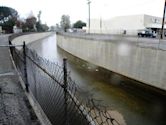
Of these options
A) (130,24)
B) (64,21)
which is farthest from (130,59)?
(64,21)

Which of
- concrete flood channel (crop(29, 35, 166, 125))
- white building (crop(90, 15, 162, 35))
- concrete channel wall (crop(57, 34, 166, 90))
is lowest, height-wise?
concrete flood channel (crop(29, 35, 166, 125))

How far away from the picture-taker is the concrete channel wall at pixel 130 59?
13874 mm

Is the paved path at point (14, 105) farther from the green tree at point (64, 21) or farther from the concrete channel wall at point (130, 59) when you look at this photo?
the green tree at point (64, 21)

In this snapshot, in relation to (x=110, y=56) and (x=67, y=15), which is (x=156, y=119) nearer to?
(x=110, y=56)

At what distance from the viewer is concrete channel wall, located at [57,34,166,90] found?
13874mm

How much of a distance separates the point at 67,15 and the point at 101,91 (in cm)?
10293

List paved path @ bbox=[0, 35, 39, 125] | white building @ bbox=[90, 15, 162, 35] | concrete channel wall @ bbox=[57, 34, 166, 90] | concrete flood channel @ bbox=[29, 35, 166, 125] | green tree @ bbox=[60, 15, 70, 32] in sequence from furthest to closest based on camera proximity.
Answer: green tree @ bbox=[60, 15, 70, 32], white building @ bbox=[90, 15, 162, 35], concrete channel wall @ bbox=[57, 34, 166, 90], concrete flood channel @ bbox=[29, 35, 166, 125], paved path @ bbox=[0, 35, 39, 125]

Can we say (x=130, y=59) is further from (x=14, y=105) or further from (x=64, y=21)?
(x=64, y=21)

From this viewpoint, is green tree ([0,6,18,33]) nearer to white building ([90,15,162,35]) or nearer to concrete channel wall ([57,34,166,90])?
white building ([90,15,162,35])

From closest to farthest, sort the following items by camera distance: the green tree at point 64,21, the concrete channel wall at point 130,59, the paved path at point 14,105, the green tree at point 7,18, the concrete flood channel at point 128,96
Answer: the paved path at point 14,105
the concrete flood channel at point 128,96
the concrete channel wall at point 130,59
the green tree at point 7,18
the green tree at point 64,21

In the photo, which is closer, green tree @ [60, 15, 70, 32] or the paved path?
the paved path

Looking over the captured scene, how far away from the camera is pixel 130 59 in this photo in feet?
55.3

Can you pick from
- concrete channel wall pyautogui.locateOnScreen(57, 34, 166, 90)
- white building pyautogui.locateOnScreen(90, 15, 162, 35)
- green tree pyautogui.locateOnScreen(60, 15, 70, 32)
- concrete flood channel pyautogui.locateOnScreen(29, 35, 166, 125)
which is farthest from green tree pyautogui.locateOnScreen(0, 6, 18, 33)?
concrete flood channel pyautogui.locateOnScreen(29, 35, 166, 125)

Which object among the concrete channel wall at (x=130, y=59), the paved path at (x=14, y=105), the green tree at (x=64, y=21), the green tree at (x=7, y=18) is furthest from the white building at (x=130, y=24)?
the green tree at (x=64, y=21)
